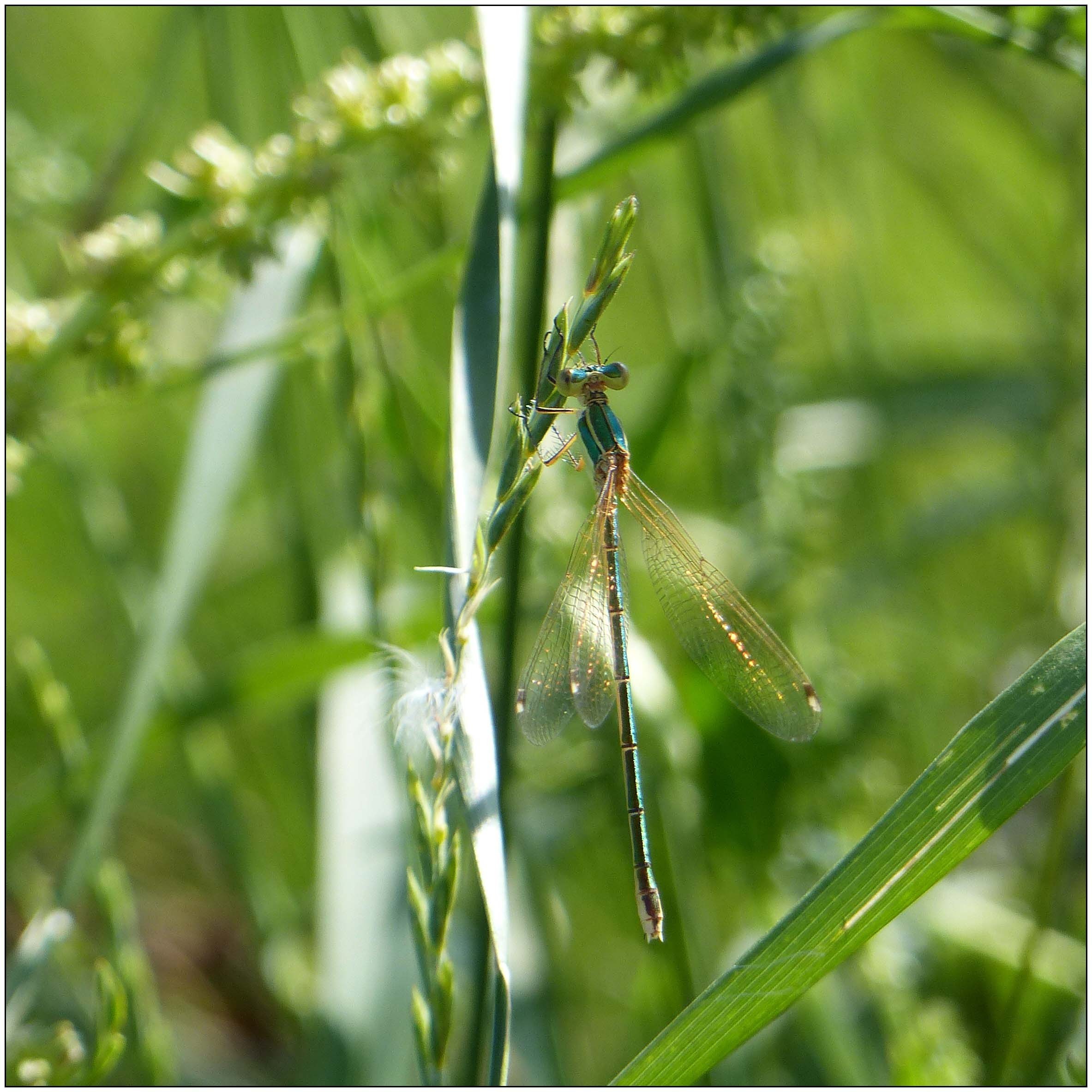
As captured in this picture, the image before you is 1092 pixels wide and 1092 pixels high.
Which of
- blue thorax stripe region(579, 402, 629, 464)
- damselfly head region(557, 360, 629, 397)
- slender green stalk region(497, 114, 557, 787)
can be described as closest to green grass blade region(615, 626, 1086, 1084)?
slender green stalk region(497, 114, 557, 787)

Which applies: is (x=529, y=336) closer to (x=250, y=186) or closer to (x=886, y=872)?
(x=250, y=186)

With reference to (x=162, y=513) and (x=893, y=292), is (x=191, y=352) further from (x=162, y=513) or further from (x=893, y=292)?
(x=893, y=292)

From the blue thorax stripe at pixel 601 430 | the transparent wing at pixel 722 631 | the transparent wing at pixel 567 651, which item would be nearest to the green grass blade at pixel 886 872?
the transparent wing at pixel 567 651

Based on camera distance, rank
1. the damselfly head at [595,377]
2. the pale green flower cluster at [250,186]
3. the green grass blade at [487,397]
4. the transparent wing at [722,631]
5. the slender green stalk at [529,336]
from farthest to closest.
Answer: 1. the transparent wing at [722,631]
2. the damselfly head at [595,377]
3. the pale green flower cluster at [250,186]
4. the slender green stalk at [529,336]
5. the green grass blade at [487,397]

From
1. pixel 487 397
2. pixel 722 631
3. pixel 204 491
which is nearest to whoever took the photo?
pixel 487 397

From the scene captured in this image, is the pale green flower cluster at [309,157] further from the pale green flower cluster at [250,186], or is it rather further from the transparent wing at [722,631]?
the transparent wing at [722,631]

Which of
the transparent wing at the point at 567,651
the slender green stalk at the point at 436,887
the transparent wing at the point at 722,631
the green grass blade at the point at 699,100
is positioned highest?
the green grass blade at the point at 699,100

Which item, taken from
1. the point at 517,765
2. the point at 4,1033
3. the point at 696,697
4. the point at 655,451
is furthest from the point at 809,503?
the point at 4,1033

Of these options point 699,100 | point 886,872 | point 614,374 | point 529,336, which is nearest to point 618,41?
point 699,100
